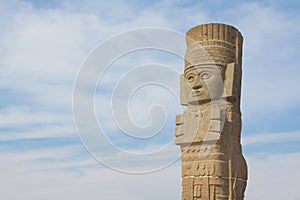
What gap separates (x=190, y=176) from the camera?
1389cm

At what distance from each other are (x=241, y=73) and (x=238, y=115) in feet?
4.67

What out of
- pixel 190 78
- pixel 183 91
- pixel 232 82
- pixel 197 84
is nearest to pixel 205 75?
pixel 197 84

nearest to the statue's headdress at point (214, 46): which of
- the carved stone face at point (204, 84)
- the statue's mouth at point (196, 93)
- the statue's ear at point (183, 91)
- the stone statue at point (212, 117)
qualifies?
the stone statue at point (212, 117)

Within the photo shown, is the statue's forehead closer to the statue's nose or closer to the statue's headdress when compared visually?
the statue's headdress

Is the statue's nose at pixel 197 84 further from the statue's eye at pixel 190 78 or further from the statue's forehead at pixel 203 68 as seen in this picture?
the statue's forehead at pixel 203 68

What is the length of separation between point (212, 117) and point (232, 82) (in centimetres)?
134

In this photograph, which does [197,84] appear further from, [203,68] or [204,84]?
[203,68]

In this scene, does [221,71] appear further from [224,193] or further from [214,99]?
[224,193]

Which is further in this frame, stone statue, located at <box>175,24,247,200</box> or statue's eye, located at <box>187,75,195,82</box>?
statue's eye, located at <box>187,75,195,82</box>

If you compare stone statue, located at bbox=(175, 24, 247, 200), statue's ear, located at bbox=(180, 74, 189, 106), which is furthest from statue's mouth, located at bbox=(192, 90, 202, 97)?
statue's ear, located at bbox=(180, 74, 189, 106)

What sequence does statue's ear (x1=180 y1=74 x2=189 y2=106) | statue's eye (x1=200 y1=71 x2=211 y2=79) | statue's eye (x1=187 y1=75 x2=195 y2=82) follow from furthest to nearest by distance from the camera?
statue's ear (x1=180 y1=74 x2=189 y2=106) < statue's eye (x1=187 y1=75 x2=195 y2=82) < statue's eye (x1=200 y1=71 x2=211 y2=79)

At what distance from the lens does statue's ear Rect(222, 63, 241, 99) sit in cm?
1411

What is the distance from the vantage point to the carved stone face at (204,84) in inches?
562

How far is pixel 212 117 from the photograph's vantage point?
1379 centimetres
